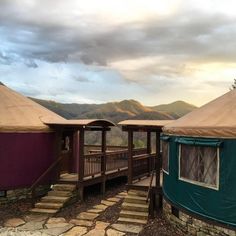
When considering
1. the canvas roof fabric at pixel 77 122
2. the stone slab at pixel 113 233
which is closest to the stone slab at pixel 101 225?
the stone slab at pixel 113 233

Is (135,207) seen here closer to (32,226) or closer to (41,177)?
(32,226)

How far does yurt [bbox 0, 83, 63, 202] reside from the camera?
12570 millimetres

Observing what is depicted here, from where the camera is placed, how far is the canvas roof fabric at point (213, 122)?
821 cm

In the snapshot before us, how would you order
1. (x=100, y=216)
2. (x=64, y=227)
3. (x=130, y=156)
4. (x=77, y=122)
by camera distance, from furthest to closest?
(x=77, y=122)
(x=130, y=156)
(x=100, y=216)
(x=64, y=227)

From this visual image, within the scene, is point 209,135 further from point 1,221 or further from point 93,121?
point 1,221

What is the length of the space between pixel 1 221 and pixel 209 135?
656 cm

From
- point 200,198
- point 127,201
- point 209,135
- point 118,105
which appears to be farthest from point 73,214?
point 118,105

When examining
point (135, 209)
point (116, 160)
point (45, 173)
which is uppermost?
point (116, 160)

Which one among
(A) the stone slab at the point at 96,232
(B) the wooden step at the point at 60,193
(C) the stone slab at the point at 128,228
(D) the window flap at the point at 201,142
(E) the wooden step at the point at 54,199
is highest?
(D) the window flap at the point at 201,142

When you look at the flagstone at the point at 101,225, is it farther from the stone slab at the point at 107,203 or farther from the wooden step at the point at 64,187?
the wooden step at the point at 64,187

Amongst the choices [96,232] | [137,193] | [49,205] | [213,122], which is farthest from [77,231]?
[213,122]

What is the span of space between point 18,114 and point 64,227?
16.1 ft

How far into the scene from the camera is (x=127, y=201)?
11531mm

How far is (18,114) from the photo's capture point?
13461 millimetres
